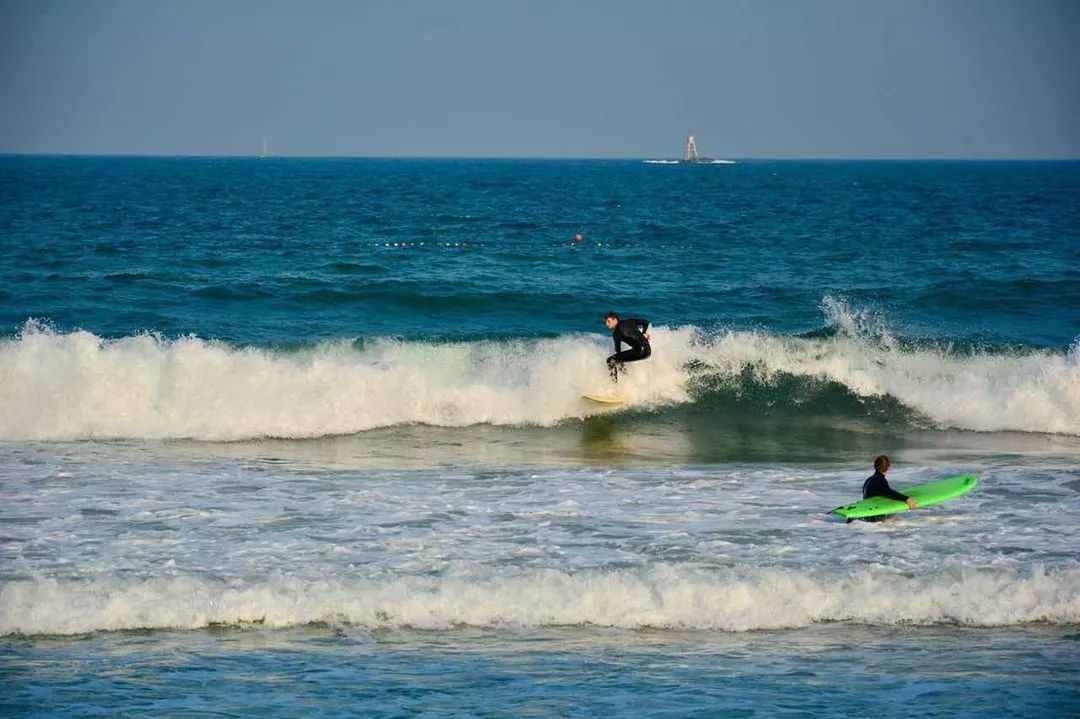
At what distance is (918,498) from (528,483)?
4.36 m

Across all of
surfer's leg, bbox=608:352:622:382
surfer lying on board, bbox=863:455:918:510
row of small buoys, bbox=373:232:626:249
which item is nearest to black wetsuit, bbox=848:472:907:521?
surfer lying on board, bbox=863:455:918:510

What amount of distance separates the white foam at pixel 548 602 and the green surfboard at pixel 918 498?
2.06 m

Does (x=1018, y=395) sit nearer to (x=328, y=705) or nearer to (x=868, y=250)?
(x=328, y=705)

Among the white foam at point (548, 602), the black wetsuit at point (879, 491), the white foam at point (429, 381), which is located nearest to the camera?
the white foam at point (548, 602)

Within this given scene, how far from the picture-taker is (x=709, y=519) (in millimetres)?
13398

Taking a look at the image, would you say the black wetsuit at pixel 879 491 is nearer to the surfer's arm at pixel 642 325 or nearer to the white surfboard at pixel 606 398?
the surfer's arm at pixel 642 325

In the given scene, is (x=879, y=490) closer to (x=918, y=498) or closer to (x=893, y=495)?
(x=893, y=495)

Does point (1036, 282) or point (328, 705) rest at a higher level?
point (1036, 282)

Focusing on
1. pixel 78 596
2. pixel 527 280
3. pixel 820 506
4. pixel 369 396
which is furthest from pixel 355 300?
pixel 78 596

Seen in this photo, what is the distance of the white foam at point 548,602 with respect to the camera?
34.6 feet

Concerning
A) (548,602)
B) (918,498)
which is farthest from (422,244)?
(548,602)

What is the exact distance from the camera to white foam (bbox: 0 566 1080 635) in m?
10.5

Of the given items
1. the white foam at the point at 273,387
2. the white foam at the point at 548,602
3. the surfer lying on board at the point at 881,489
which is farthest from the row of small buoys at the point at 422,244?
the white foam at the point at 548,602

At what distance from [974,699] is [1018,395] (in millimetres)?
12116
